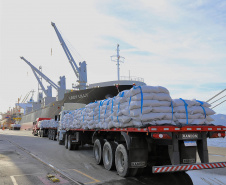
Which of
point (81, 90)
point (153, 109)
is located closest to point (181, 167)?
point (153, 109)

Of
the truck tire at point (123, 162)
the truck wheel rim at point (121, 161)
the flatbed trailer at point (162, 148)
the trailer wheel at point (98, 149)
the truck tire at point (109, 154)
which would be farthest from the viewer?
the trailer wheel at point (98, 149)

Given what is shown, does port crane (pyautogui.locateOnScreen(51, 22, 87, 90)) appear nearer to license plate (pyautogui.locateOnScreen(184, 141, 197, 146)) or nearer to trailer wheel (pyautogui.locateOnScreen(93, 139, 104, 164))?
trailer wheel (pyautogui.locateOnScreen(93, 139, 104, 164))

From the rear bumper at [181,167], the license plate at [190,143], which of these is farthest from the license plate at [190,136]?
the rear bumper at [181,167]

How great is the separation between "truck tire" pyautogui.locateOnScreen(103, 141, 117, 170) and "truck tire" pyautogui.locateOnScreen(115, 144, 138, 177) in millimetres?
441

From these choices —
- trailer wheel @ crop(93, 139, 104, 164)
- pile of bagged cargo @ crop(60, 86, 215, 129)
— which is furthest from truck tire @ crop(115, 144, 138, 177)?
trailer wheel @ crop(93, 139, 104, 164)

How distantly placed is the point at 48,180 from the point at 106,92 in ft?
82.3

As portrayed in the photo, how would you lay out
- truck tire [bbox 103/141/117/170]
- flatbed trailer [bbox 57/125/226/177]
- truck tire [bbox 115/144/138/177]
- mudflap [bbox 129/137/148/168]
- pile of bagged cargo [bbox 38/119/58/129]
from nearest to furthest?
flatbed trailer [bbox 57/125/226/177] < mudflap [bbox 129/137/148/168] < truck tire [bbox 115/144/138/177] < truck tire [bbox 103/141/117/170] < pile of bagged cargo [bbox 38/119/58/129]

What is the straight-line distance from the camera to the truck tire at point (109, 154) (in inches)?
297

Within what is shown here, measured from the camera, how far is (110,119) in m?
7.64

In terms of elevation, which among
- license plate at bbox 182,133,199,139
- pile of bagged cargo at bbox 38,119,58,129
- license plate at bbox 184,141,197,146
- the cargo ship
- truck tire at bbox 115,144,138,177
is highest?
the cargo ship

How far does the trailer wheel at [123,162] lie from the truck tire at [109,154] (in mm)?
441

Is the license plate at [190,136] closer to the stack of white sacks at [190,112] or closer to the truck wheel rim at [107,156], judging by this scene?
the stack of white sacks at [190,112]

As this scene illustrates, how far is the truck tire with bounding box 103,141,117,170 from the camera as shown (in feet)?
24.8

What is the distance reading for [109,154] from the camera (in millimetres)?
7824
